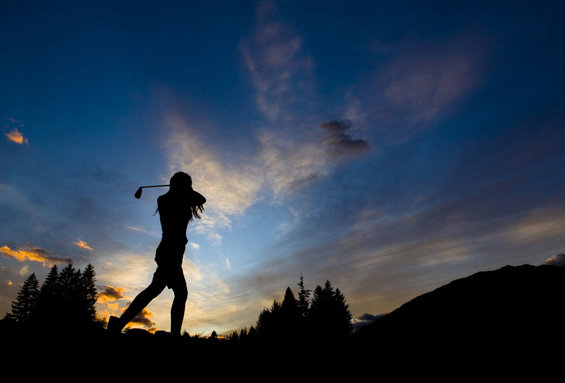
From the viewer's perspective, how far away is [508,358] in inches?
104

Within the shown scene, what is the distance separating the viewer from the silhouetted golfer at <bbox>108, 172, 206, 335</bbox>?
4.55m

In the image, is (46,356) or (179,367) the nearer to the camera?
(46,356)

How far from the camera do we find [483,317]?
10.7 ft

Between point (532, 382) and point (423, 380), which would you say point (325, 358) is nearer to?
point (423, 380)

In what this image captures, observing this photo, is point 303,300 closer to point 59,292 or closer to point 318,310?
point 318,310

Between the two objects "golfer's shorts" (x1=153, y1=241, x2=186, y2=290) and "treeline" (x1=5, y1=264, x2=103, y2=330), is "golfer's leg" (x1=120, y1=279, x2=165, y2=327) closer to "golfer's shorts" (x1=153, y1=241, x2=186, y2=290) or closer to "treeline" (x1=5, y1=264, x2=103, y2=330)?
"golfer's shorts" (x1=153, y1=241, x2=186, y2=290)

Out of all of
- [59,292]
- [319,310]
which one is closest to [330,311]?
[319,310]

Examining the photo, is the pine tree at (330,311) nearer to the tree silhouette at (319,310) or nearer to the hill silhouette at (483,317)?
the tree silhouette at (319,310)

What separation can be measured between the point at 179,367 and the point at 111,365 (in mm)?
811

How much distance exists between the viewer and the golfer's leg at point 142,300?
438cm

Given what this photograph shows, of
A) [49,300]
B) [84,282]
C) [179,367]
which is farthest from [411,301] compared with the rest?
[84,282]

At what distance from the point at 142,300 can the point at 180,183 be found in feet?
6.54

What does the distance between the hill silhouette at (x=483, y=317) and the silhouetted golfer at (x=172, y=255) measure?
296 cm

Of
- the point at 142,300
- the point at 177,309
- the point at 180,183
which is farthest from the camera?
the point at 180,183
